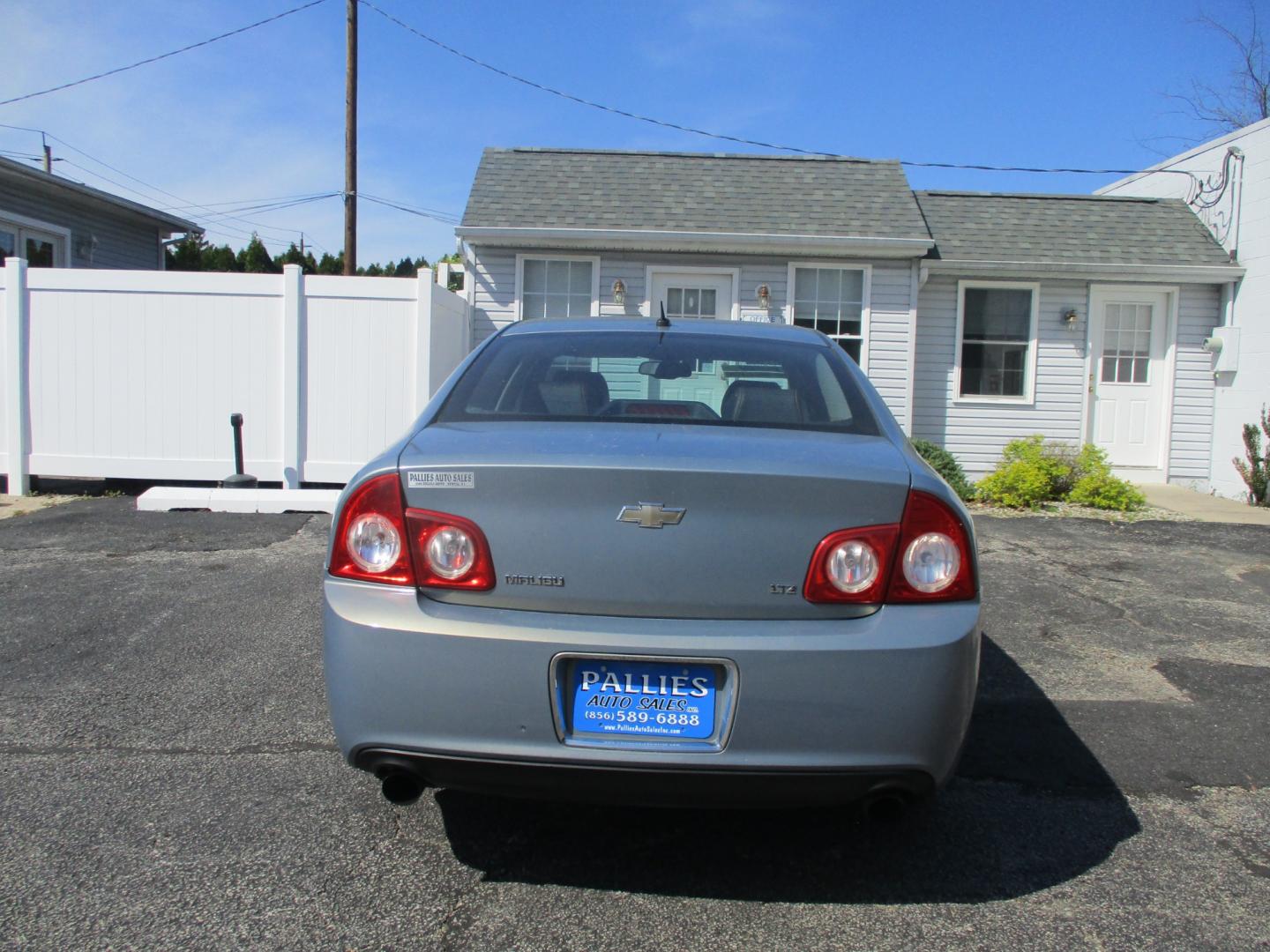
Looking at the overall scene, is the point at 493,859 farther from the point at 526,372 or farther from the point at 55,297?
the point at 55,297

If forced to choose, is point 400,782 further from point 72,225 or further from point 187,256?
point 187,256

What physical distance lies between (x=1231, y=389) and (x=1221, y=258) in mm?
1566

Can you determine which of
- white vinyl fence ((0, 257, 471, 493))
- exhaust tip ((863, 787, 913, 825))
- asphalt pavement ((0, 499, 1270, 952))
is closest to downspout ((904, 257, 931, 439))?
white vinyl fence ((0, 257, 471, 493))

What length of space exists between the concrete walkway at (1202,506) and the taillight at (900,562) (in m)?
8.64

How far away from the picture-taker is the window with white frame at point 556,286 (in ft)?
38.4

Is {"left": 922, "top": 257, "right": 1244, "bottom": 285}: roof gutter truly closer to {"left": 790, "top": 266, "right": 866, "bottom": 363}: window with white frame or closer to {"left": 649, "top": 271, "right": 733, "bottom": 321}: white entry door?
{"left": 790, "top": 266, "right": 866, "bottom": 363}: window with white frame

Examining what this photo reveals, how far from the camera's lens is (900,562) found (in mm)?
2375

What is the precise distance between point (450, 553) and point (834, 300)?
32.8ft

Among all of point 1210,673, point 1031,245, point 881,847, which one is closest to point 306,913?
point 881,847

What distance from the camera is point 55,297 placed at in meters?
9.19

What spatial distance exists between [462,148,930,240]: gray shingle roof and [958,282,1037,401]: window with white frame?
4.47 ft

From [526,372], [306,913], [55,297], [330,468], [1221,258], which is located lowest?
[306,913]

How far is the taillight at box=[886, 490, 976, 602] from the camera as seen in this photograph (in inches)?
93.7

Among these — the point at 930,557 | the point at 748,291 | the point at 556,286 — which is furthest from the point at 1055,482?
the point at 930,557
